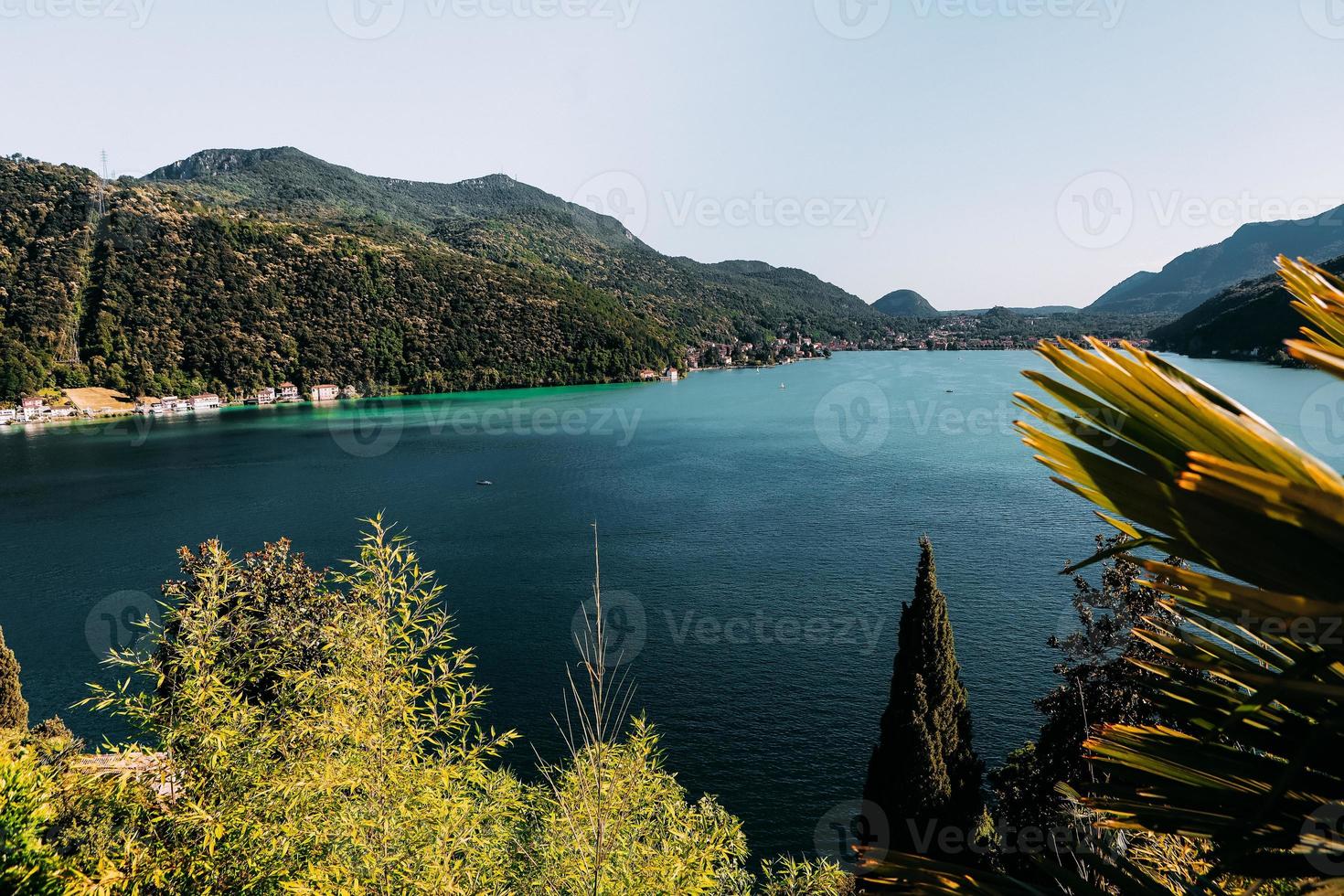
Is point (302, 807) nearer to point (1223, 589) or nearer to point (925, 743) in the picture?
point (1223, 589)

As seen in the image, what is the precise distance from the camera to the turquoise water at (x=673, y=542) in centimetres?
2162

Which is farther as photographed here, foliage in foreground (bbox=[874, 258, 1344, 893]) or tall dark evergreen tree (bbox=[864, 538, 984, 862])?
tall dark evergreen tree (bbox=[864, 538, 984, 862])

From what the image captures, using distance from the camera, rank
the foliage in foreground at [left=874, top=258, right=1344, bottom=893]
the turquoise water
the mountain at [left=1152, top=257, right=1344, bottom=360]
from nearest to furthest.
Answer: the foliage in foreground at [left=874, top=258, right=1344, bottom=893]
the turquoise water
the mountain at [left=1152, top=257, right=1344, bottom=360]

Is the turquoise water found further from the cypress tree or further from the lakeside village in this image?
the cypress tree

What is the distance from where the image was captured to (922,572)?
13266 mm

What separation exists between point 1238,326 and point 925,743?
409 ft

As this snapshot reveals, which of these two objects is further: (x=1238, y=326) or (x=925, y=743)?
(x=1238, y=326)

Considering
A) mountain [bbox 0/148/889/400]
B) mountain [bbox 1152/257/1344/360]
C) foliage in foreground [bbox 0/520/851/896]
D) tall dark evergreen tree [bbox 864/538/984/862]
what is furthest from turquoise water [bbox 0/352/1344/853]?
mountain [bbox 1152/257/1344/360]

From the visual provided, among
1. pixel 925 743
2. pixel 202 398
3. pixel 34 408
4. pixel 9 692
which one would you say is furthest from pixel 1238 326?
pixel 34 408

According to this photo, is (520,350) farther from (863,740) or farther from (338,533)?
(863,740)

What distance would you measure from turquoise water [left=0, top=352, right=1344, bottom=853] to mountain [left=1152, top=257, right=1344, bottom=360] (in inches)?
719

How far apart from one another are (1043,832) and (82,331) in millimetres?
114891

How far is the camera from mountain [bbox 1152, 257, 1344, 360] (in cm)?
9319

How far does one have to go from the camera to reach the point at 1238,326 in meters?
104
